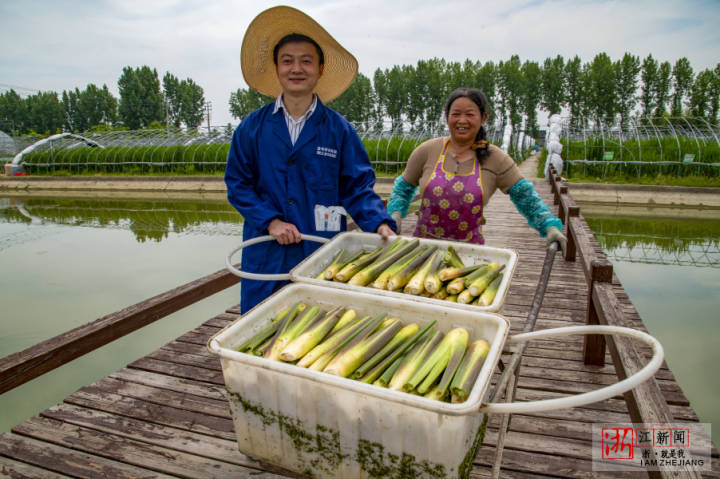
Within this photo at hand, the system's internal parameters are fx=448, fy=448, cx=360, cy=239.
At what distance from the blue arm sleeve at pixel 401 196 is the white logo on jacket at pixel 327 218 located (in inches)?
28.0

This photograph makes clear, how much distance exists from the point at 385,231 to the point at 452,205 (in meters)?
0.67

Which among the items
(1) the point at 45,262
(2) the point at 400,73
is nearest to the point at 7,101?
(2) the point at 400,73

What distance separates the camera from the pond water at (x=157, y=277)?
490cm

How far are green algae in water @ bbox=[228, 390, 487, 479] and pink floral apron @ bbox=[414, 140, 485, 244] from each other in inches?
58.7

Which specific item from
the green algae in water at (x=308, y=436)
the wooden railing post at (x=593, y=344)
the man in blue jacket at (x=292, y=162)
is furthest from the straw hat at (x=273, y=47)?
the wooden railing post at (x=593, y=344)

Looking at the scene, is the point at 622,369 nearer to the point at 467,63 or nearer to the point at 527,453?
the point at 527,453

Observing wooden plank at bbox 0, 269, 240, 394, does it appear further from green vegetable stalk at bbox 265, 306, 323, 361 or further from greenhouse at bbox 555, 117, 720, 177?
greenhouse at bbox 555, 117, 720, 177

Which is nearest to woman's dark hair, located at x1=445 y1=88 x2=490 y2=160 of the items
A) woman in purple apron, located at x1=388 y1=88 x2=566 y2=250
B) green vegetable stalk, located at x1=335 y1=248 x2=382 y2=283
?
woman in purple apron, located at x1=388 y1=88 x2=566 y2=250

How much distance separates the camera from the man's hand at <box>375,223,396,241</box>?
2.24 m

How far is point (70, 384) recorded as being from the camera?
4766 millimetres

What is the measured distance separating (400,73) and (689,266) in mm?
51066

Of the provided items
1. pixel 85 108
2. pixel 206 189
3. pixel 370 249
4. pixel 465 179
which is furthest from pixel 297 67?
pixel 85 108

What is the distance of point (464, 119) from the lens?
2.70 metres

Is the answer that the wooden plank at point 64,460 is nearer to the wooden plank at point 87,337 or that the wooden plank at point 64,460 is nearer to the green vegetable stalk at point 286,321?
the wooden plank at point 87,337
